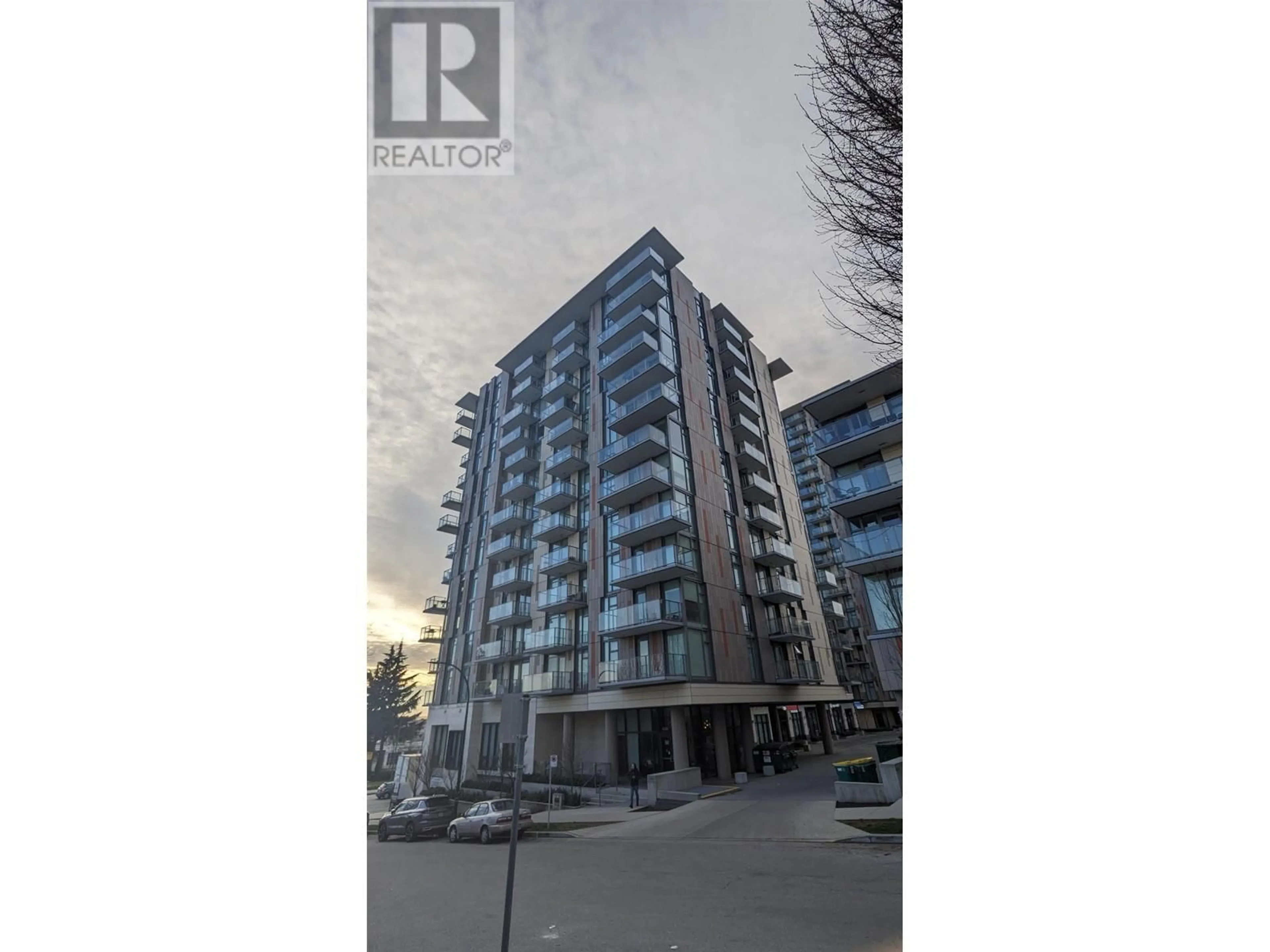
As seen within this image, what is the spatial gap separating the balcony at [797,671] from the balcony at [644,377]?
9.24m

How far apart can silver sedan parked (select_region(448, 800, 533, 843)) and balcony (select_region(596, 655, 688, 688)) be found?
199 inches

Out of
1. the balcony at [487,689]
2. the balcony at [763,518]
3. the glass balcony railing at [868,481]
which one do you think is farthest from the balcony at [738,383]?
the balcony at [487,689]

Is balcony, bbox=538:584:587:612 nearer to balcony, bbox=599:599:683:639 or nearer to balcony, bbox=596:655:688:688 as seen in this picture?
balcony, bbox=599:599:683:639

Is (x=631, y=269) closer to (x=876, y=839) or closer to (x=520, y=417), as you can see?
(x=520, y=417)

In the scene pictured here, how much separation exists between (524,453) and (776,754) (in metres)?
12.4

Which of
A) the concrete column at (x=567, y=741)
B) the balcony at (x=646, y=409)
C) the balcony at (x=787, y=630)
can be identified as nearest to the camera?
the concrete column at (x=567, y=741)

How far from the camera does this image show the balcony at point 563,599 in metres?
15.9

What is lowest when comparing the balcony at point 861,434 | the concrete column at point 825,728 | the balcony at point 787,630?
the concrete column at point 825,728

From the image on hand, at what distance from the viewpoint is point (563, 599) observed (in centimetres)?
1608

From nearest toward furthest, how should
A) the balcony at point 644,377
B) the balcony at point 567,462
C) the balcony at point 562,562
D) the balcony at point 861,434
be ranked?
the balcony at point 861,434
the balcony at point 562,562
the balcony at point 644,377
the balcony at point 567,462

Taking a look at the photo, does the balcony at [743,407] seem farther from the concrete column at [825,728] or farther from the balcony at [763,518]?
the concrete column at [825,728]

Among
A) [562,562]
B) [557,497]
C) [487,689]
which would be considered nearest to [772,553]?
[562,562]
